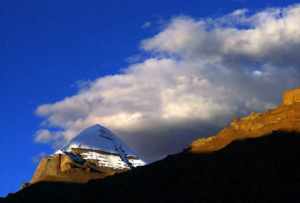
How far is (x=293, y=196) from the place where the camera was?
188m

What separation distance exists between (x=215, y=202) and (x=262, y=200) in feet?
48.7

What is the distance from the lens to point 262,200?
190m

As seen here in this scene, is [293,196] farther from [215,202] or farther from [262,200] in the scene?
[215,202]

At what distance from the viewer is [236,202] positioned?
19538 centimetres

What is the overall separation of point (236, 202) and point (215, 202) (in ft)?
22.4

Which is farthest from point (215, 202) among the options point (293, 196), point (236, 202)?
point (293, 196)

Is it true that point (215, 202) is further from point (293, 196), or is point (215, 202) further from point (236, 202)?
point (293, 196)

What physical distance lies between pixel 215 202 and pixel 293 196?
871 inches

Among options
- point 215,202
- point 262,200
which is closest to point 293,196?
point 262,200

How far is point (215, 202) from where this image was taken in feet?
656

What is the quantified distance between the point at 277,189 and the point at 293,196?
815 centimetres

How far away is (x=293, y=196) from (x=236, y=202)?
50.7 ft

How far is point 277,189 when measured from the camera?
196 meters
